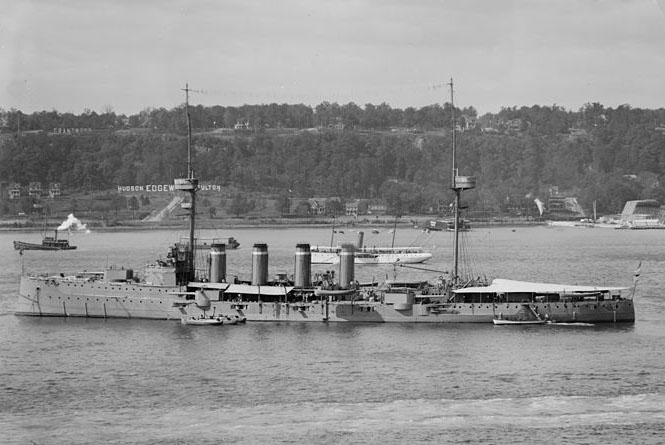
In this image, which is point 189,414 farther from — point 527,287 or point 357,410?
point 527,287

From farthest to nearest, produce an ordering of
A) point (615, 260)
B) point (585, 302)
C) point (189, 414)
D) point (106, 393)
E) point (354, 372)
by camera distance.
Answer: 1. point (615, 260)
2. point (585, 302)
3. point (354, 372)
4. point (106, 393)
5. point (189, 414)

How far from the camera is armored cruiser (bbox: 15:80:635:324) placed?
65.1m

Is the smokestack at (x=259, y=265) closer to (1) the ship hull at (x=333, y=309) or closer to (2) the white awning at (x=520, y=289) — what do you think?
(1) the ship hull at (x=333, y=309)

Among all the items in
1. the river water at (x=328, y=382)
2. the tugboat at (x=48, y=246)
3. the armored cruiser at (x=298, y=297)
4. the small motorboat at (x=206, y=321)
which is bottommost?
the river water at (x=328, y=382)

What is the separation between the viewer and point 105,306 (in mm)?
67812

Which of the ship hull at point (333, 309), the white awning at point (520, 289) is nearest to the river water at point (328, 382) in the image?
the ship hull at point (333, 309)

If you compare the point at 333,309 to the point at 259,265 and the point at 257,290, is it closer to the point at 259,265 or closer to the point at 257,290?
the point at 257,290

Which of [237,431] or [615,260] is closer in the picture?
[237,431]

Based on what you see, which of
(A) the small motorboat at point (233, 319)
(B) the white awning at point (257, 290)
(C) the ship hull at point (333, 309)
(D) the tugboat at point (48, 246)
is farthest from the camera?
(D) the tugboat at point (48, 246)

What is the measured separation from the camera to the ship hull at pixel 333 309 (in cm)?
6500

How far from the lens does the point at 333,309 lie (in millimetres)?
65188

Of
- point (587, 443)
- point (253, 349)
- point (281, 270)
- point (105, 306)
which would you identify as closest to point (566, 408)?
point (587, 443)

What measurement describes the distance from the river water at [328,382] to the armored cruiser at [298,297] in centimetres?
97

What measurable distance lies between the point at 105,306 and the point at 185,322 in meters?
4.79
